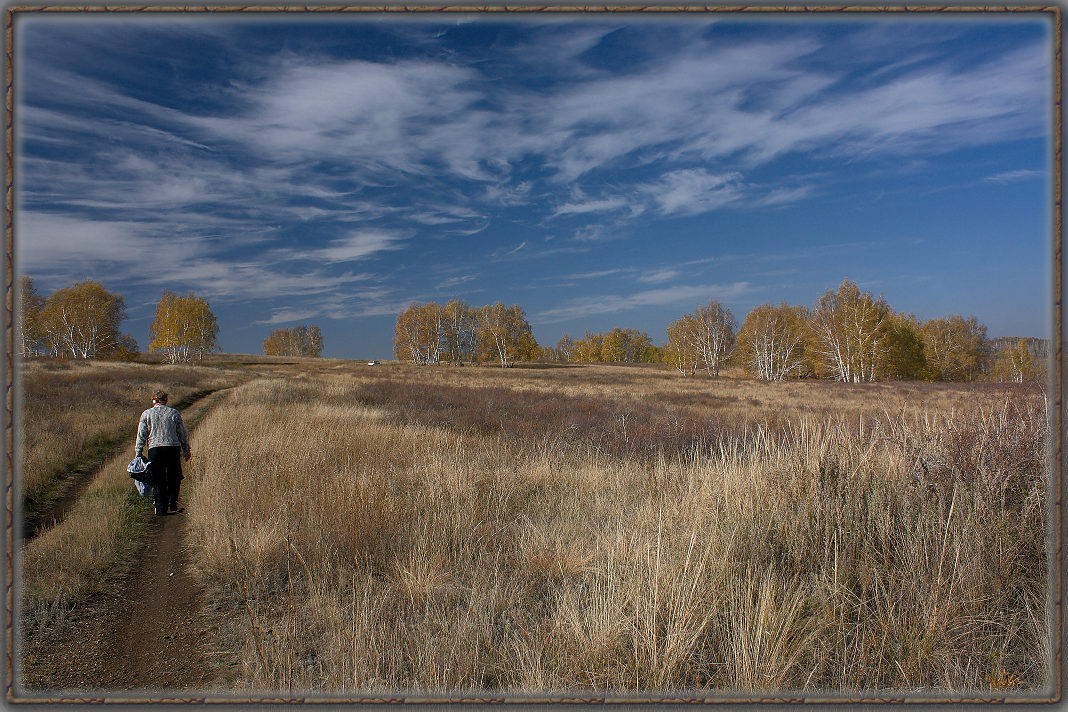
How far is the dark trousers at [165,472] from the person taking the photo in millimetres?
7318

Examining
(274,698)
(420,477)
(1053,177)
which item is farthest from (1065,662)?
(420,477)

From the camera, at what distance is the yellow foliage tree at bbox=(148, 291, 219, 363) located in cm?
3164

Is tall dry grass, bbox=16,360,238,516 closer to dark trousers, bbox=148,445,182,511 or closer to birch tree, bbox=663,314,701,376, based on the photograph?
dark trousers, bbox=148,445,182,511

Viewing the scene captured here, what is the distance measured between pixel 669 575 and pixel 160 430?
7926 millimetres

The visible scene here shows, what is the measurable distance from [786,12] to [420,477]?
6.43 m

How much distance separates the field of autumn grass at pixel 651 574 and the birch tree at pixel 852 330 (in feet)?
180

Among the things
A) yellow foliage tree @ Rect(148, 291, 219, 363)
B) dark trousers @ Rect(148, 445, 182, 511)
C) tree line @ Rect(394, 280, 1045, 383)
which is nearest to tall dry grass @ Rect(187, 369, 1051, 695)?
dark trousers @ Rect(148, 445, 182, 511)

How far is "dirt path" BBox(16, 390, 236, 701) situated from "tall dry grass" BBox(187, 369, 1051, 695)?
10.4 inches

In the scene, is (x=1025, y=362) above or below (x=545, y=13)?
below

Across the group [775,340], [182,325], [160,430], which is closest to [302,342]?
[182,325]

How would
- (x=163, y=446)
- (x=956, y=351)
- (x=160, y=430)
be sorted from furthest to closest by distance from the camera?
(x=956, y=351)
(x=160, y=430)
(x=163, y=446)

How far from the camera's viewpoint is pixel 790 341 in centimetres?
6166

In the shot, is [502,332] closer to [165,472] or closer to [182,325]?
[182,325]

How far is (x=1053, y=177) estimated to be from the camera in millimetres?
1983
